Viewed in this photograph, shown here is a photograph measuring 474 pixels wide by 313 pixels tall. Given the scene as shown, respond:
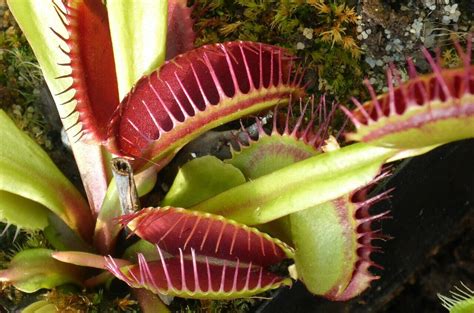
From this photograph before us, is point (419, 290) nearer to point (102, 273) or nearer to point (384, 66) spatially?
point (384, 66)

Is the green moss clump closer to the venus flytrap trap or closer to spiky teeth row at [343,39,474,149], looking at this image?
the venus flytrap trap

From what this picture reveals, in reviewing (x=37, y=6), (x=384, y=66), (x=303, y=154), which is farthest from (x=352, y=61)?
(x=37, y=6)

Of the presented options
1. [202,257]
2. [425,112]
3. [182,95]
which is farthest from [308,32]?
[425,112]

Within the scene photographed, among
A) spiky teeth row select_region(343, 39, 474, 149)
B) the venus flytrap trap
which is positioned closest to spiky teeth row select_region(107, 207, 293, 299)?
the venus flytrap trap

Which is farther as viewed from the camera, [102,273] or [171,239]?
[102,273]

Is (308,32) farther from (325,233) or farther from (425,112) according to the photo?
(425,112)

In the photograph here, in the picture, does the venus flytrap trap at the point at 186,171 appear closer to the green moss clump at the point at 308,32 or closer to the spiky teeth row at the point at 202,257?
the spiky teeth row at the point at 202,257

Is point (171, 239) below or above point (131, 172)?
below
